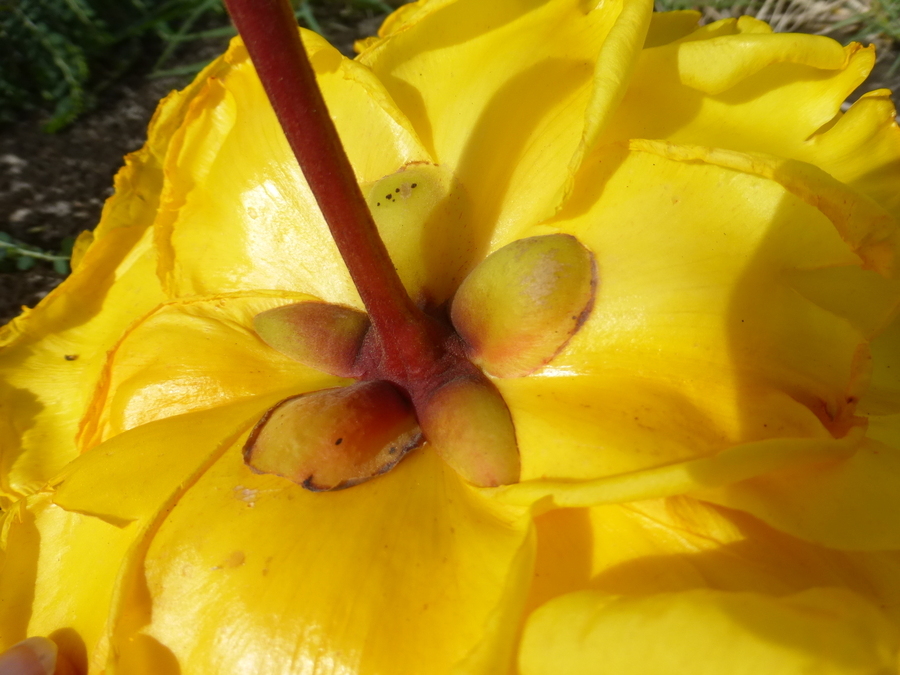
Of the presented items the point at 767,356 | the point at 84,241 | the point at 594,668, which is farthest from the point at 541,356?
the point at 84,241

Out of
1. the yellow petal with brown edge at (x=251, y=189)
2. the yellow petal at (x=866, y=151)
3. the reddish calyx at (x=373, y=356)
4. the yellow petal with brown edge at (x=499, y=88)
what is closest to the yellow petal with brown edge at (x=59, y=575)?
the reddish calyx at (x=373, y=356)

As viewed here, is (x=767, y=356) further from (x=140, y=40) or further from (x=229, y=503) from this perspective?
(x=140, y=40)

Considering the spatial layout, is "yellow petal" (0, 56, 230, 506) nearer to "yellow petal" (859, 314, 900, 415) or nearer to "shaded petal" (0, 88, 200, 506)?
"shaded petal" (0, 88, 200, 506)

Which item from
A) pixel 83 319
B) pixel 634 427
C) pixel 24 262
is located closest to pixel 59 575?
pixel 83 319

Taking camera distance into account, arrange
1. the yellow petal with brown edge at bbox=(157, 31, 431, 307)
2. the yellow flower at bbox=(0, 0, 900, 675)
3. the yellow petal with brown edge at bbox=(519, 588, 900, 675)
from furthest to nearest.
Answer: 1. the yellow petal with brown edge at bbox=(157, 31, 431, 307)
2. the yellow flower at bbox=(0, 0, 900, 675)
3. the yellow petal with brown edge at bbox=(519, 588, 900, 675)

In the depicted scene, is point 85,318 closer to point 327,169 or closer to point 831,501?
point 327,169

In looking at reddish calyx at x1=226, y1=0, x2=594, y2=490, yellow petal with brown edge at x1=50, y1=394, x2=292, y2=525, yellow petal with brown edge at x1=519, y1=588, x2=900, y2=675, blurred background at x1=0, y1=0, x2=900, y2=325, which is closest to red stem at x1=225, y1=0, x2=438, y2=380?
reddish calyx at x1=226, y1=0, x2=594, y2=490
